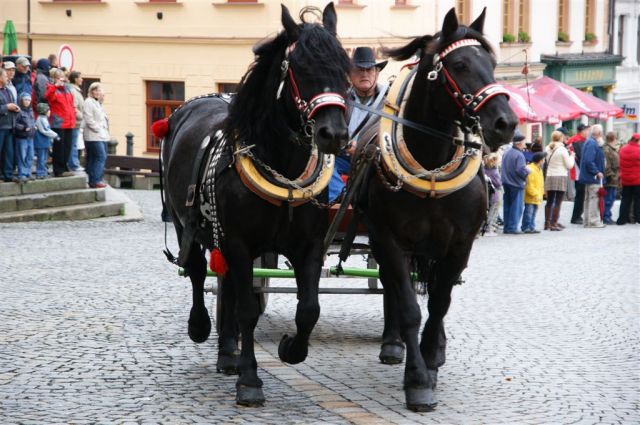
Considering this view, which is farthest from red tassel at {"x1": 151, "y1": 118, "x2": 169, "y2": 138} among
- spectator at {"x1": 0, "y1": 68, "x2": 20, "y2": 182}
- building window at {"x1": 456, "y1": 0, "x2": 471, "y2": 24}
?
building window at {"x1": 456, "y1": 0, "x2": 471, "y2": 24}

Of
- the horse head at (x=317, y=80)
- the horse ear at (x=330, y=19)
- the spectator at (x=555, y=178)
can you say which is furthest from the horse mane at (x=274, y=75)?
the spectator at (x=555, y=178)

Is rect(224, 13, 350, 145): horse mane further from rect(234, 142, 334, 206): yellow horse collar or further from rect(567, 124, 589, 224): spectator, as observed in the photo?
rect(567, 124, 589, 224): spectator

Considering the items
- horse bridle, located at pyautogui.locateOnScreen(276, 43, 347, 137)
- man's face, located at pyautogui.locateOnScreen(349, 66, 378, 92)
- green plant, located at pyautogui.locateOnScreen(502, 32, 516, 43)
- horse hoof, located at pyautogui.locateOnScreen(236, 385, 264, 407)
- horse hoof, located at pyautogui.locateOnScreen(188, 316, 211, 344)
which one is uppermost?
green plant, located at pyautogui.locateOnScreen(502, 32, 516, 43)

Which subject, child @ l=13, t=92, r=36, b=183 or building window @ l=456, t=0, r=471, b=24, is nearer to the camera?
child @ l=13, t=92, r=36, b=183

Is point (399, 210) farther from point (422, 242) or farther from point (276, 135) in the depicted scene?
point (276, 135)

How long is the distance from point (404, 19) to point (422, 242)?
2706cm

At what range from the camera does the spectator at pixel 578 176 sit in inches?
1034

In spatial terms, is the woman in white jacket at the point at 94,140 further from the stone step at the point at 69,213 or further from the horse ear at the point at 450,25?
the horse ear at the point at 450,25

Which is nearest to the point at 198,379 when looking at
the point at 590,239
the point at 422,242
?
the point at 422,242

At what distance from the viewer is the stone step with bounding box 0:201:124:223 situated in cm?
1984

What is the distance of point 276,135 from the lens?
7.99 meters

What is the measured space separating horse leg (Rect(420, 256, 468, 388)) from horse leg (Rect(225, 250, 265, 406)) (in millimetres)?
1140

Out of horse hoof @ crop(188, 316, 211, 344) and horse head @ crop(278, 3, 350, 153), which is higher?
horse head @ crop(278, 3, 350, 153)

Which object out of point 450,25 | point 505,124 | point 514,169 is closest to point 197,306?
point 450,25
